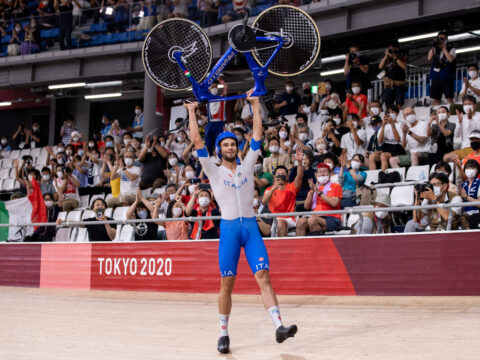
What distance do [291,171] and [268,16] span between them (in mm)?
4072

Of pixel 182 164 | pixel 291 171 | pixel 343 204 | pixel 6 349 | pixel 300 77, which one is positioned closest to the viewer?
pixel 6 349

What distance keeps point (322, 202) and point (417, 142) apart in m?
3.06

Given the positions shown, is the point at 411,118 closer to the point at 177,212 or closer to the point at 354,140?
the point at 354,140

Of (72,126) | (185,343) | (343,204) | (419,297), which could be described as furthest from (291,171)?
(72,126)

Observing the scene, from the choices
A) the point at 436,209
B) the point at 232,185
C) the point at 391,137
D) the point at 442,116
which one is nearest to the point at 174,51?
the point at 232,185

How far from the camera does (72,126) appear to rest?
22609 mm

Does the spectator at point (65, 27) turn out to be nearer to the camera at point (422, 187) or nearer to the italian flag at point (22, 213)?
the italian flag at point (22, 213)

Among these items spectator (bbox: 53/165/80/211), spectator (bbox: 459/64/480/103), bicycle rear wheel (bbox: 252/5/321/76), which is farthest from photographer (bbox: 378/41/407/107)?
spectator (bbox: 53/165/80/211)

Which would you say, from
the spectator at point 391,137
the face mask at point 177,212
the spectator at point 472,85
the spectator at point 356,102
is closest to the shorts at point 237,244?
the face mask at point 177,212

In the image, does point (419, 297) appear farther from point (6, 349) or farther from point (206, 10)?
point (206, 10)

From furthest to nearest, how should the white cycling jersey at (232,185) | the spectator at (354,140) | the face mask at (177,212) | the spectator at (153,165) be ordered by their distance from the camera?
the spectator at (153,165)
the spectator at (354,140)
the face mask at (177,212)
the white cycling jersey at (232,185)

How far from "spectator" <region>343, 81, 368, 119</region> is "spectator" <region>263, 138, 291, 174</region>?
2629mm

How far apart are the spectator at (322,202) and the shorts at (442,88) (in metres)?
4.76

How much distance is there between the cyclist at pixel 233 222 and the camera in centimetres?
593
